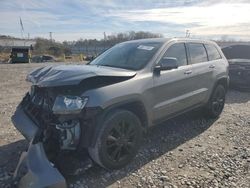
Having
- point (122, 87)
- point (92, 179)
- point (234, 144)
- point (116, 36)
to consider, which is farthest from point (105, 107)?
point (116, 36)

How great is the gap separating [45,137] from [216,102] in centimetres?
416

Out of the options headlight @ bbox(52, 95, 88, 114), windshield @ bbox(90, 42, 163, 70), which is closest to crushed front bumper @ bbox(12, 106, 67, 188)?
headlight @ bbox(52, 95, 88, 114)

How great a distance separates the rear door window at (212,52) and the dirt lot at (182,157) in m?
1.33

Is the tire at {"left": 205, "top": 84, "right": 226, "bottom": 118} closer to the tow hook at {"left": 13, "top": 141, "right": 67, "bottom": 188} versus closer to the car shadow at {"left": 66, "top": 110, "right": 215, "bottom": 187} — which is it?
the car shadow at {"left": 66, "top": 110, "right": 215, "bottom": 187}

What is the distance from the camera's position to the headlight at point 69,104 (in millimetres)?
3480

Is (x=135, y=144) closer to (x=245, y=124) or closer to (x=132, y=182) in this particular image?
(x=132, y=182)

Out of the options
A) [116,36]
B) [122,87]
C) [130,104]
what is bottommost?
[130,104]

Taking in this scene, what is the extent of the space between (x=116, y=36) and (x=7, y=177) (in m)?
52.9

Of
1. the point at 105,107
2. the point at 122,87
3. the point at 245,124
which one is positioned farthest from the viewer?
the point at 245,124

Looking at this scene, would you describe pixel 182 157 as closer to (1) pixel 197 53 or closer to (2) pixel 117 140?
(2) pixel 117 140

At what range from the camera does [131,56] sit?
4875 millimetres

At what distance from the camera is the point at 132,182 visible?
376cm

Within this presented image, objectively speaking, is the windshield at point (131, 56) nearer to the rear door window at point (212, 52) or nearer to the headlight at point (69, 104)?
the headlight at point (69, 104)

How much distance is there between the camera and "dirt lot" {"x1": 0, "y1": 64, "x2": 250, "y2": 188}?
3793 mm
